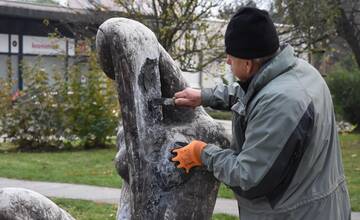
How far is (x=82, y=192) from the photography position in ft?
31.5

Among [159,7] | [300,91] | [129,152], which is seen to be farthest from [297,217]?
[159,7]

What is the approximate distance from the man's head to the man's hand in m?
0.23

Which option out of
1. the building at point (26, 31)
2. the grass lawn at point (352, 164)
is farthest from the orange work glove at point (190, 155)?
the building at point (26, 31)

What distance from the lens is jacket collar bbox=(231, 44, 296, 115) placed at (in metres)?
2.44

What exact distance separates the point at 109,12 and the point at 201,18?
2171mm

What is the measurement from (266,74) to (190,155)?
1.30ft

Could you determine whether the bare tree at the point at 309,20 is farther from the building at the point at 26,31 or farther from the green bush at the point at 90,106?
the building at the point at 26,31

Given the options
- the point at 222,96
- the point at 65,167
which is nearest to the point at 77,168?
the point at 65,167

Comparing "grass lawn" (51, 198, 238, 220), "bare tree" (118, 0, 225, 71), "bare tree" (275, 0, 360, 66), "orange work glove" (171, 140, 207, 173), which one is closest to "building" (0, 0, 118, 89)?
"bare tree" (275, 0, 360, 66)

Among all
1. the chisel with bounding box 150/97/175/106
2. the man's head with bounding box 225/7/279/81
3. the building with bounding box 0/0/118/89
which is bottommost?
the building with bounding box 0/0/118/89

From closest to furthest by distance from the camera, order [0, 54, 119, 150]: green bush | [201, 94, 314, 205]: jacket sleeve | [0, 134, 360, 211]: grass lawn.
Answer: [201, 94, 314, 205]: jacket sleeve, [0, 134, 360, 211]: grass lawn, [0, 54, 119, 150]: green bush

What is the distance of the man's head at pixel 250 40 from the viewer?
2.43 metres

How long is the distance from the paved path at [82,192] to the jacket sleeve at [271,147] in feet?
18.6

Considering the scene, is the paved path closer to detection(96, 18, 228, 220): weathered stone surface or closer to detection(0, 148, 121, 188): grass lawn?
detection(0, 148, 121, 188): grass lawn
